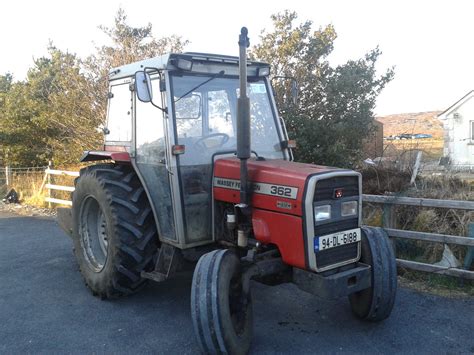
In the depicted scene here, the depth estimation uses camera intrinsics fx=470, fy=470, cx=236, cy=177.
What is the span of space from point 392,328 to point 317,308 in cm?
78

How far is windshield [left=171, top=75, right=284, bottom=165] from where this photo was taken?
4.55 m

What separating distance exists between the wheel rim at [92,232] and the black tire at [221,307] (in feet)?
7.44

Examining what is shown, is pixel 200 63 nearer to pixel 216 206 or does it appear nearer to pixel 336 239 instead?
pixel 216 206

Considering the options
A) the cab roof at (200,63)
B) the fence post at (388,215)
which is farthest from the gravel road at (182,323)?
the cab roof at (200,63)

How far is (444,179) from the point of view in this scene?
744 cm

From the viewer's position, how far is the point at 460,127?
24828 millimetres

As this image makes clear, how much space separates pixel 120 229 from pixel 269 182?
1.66 meters

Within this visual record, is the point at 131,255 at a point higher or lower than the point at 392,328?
higher

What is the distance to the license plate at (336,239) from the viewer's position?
3777mm

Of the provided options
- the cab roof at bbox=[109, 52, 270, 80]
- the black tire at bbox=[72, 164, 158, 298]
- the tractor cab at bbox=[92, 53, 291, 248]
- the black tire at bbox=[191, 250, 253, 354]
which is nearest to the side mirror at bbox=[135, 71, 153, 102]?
the tractor cab at bbox=[92, 53, 291, 248]

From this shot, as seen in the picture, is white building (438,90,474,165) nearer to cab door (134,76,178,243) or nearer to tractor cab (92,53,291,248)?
tractor cab (92,53,291,248)

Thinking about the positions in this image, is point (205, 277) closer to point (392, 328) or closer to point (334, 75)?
point (392, 328)

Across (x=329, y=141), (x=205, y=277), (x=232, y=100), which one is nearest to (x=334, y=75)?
(x=329, y=141)

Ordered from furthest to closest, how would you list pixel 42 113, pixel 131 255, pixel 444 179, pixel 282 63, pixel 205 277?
pixel 42 113
pixel 282 63
pixel 444 179
pixel 131 255
pixel 205 277
